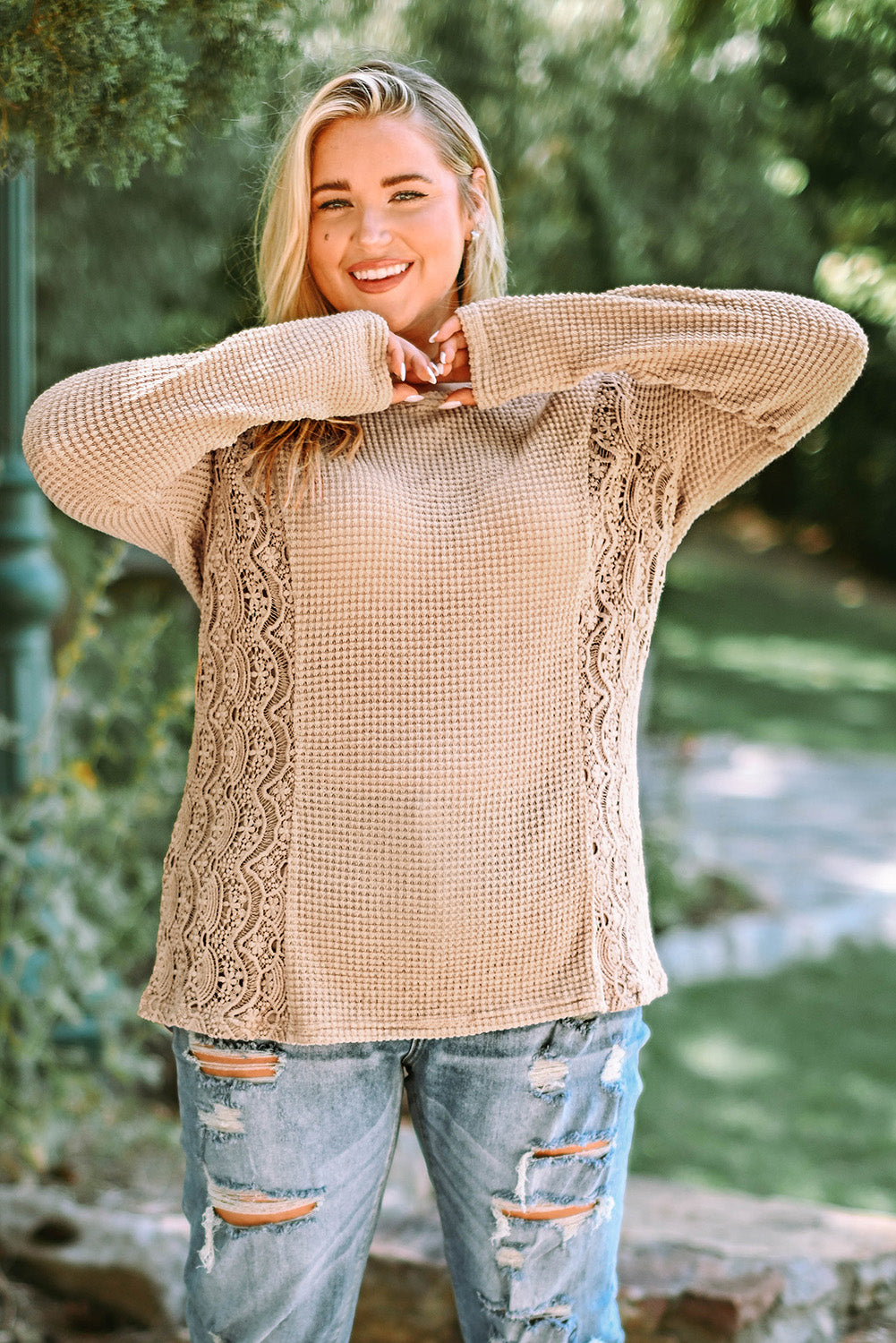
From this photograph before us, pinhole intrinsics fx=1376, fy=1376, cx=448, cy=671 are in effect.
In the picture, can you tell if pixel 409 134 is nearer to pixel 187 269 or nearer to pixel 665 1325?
pixel 665 1325

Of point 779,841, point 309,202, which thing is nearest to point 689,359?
point 309,202

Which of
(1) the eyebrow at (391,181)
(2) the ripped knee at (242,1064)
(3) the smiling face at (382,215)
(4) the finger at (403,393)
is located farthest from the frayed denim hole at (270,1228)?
(1) the eyebrow at (391,181)

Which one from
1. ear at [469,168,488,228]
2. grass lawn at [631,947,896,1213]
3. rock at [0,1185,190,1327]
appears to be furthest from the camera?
grass lawn at [631,947,896,1213]

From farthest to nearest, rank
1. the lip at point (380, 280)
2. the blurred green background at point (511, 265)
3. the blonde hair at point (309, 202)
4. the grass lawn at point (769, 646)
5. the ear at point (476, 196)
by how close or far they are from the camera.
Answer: the grass lawn at point (769, 646)
the blurred green background at point (511, 265)
the ear at point (476, 196)
the lip at point (380, 280)
the blonde hair at point (309, 202)

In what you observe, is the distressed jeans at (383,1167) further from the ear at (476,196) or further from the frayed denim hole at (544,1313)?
the ear at (476,196)

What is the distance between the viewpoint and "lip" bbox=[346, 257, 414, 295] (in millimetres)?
1618

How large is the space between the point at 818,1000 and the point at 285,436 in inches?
132

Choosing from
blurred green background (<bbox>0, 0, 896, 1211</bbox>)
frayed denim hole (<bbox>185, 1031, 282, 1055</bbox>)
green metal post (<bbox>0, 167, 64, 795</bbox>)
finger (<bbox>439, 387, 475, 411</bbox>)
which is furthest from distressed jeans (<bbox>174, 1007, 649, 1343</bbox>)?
green metal post (<bbox>0, 167, 64, 795</bbox>)

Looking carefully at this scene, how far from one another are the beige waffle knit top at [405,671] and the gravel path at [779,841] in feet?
10.5

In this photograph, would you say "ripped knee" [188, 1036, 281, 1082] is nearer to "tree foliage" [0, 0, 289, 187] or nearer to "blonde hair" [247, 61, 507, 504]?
"blonde hair" [247, 61, 507, 504]

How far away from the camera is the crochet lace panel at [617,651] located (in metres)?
1.49

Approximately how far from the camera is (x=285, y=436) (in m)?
1.52

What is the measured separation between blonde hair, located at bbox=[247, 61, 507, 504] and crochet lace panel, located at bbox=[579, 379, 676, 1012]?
Answer: 0.29 m

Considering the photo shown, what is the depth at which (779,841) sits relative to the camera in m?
5.85
